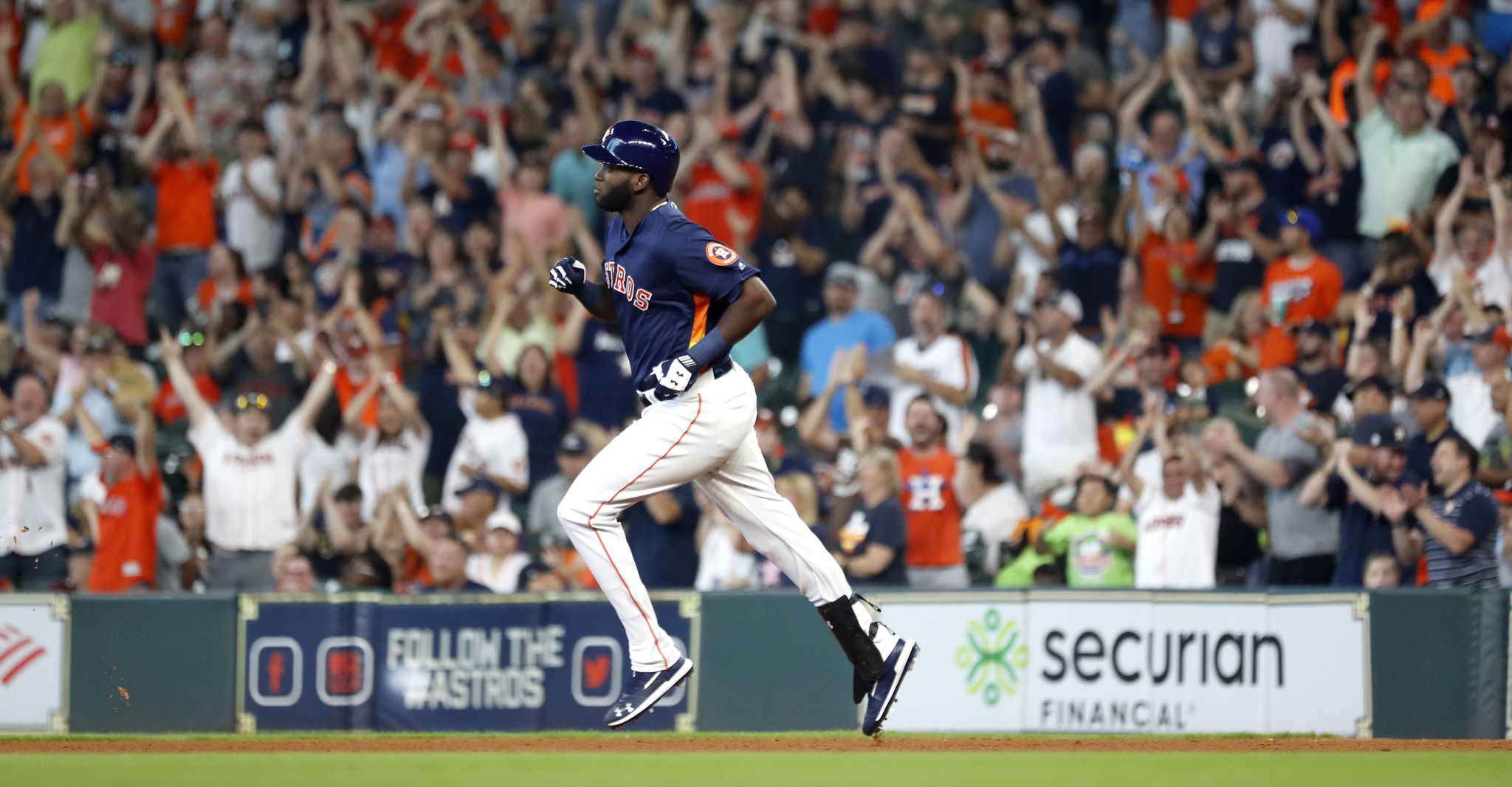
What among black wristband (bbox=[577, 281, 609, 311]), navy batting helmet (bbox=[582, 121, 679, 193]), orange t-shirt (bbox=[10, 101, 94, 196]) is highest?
orange t-shirt (bbox=[10, 101, 94, 196])

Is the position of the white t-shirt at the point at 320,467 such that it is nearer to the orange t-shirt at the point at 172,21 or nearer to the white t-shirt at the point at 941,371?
the white t-shirt at the point at 941,371

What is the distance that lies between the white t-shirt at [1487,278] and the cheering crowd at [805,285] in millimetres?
65

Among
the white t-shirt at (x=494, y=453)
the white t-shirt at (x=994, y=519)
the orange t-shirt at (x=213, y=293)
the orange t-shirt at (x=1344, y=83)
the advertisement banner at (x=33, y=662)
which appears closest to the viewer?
the advertisement banner at (x=33, y=662)

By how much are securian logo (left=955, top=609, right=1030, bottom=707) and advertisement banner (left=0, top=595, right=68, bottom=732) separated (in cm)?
522

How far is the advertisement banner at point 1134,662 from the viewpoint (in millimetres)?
10555

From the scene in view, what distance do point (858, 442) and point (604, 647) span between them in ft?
8.15

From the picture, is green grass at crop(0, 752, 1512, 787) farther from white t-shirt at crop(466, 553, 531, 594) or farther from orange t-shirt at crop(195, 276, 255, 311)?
orange t-shirt at crop(195, 276, 255, 311)

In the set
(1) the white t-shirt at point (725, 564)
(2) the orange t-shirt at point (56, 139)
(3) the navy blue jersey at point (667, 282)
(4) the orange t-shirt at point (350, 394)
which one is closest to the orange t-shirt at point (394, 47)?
(2) the orange t-shirt at point (56, 139)

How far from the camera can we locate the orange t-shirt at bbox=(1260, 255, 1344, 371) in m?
13.3

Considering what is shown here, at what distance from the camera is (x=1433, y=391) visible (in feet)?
36.7

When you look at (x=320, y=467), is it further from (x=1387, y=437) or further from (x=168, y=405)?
(x=1387, y=437)

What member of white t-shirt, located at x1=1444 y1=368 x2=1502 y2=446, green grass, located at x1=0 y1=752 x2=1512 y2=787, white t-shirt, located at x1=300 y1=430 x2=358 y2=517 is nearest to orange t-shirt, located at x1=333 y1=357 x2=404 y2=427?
white t-shirt, located at x1=300 y1=430 x2=358 y2=517

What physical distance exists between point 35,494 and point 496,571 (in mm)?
3622

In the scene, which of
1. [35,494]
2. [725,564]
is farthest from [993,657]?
[35,494]
